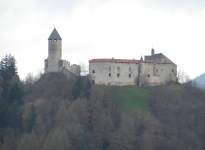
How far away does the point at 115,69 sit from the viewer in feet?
213

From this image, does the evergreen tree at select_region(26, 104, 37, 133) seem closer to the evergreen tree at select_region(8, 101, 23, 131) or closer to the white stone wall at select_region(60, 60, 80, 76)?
the evergreen tree at select_region(8, 101, 23, 131)

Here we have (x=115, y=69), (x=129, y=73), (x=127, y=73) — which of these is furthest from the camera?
(x=129, y=73)

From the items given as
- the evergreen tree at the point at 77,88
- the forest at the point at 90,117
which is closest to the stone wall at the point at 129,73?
the forest at the point at 90,117

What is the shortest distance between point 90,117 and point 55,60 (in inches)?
607

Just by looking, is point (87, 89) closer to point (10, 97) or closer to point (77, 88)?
point (77, 88)

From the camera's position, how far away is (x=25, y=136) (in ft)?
155

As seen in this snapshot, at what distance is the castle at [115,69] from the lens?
63375 millimetres

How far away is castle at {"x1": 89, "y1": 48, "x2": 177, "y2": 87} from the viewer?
64.3 meters

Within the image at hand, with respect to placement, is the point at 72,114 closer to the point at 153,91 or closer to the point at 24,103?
the point at 24,103

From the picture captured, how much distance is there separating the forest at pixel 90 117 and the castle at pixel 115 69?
2.20m

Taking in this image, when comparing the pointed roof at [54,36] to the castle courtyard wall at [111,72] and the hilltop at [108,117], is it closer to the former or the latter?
the hilltop at [108,117]

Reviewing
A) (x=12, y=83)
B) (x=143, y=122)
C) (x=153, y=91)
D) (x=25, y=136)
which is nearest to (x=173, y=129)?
(x=143, y=122)

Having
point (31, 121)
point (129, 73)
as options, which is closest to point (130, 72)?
point (129, 73)

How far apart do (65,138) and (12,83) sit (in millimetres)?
19762
